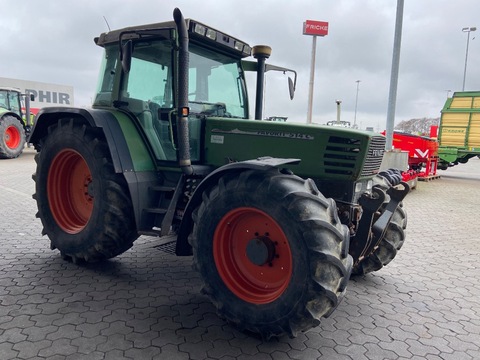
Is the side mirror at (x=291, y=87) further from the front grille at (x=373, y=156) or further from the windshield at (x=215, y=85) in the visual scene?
the front grille at (x=373, y=156)

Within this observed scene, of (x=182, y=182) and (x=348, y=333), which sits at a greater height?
(x=182, y=182)

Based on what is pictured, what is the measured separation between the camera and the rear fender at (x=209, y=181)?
2867 millimetres

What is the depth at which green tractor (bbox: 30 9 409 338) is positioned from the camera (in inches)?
108

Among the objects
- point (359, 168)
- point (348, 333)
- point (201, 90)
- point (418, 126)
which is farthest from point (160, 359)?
point (418, 126)

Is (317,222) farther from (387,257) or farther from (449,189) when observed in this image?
(449,189)

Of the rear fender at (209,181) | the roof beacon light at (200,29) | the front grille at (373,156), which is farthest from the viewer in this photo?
the roof beacon light at (200,29)

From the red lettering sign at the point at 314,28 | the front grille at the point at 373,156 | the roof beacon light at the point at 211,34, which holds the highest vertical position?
the red lettering sign at the point at 314,28

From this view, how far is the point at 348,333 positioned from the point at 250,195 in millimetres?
1401

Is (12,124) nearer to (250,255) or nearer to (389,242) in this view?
(250,255)

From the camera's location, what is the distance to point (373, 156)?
3.53 metres

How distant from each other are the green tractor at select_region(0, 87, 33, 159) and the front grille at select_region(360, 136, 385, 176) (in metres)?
15.3

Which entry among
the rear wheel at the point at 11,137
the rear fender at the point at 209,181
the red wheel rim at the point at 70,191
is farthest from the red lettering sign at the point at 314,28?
the rear fender at the point at 209,181

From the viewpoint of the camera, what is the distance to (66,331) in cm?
295

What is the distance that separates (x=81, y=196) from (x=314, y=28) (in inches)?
1250
